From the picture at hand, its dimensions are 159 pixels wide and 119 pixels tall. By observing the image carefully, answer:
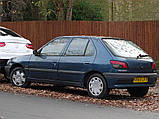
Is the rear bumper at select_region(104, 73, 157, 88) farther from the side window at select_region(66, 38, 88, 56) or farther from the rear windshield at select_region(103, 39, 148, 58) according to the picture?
the side window at select_region(66, 38, 88, 56)

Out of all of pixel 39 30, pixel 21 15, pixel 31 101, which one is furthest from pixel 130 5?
pixel 31 101

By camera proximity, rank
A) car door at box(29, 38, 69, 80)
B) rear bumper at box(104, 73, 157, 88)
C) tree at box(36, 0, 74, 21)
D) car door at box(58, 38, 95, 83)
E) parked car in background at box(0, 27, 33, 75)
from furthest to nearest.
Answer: tree at box(36, 0, 74, 21), parked car in background at box(0, 27, 33, 75), car door at box(29, 38, 69, 80), car door at box(58, 38, 95, 83), rear bumper at box(104, 73, 157, 88)

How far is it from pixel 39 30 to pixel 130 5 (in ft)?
57.2

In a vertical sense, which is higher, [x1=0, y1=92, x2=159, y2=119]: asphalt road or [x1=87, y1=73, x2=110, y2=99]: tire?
[x1=87, y1=73, x2=110, y2=99]: tire

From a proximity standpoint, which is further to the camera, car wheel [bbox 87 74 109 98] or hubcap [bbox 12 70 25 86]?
hubcap [bbox 12 70 25 86]

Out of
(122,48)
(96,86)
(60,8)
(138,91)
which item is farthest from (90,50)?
(60,8)

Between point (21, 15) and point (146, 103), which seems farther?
point (21, 15)

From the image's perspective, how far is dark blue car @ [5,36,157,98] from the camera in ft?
34.5

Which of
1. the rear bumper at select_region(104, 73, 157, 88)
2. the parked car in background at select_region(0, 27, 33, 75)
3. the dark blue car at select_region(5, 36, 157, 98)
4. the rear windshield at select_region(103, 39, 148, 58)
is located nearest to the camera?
the rear bumper at select_region(104, 73, 157, 88)

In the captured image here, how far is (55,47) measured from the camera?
39.6ft

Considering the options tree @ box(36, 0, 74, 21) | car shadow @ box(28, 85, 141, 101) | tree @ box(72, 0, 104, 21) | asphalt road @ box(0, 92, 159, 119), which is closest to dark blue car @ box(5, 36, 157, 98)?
car shadow @ box(28, 85, 141, 101)

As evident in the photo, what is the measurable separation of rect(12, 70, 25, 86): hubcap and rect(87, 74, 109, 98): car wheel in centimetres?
267

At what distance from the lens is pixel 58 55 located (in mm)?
11859

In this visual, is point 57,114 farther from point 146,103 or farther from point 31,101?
point 146,103
